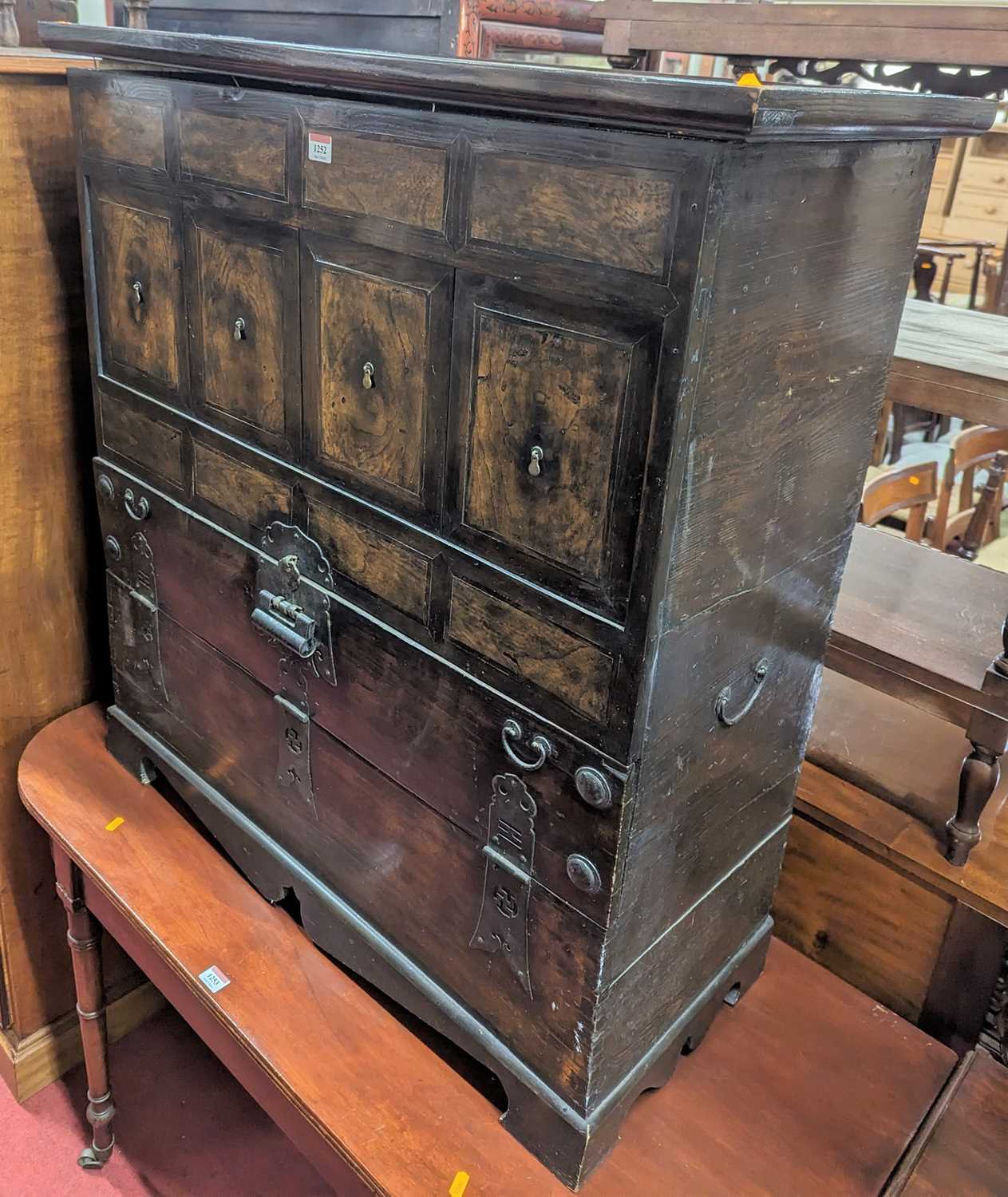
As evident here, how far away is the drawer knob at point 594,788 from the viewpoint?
86cm

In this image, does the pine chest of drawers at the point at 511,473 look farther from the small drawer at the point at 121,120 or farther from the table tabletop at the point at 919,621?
the table tabletop at the point at 919,621

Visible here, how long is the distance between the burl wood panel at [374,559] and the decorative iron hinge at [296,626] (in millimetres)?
26

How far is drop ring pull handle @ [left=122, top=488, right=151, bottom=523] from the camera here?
4.36 ft

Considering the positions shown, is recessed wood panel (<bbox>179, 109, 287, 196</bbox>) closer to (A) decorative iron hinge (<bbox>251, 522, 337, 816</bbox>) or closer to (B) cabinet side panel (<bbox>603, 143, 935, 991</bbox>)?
(A) decorative iron hinge (<bbox>251, 522, 337, 816</bbox>)

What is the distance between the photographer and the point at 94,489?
1.60 m

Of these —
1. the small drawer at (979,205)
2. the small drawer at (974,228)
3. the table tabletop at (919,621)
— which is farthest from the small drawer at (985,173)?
the table tabletop at (919,621)

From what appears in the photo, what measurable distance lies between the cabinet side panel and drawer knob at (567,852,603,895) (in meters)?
0.03

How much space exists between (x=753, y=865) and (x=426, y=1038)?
418 mm

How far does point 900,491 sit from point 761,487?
4.95 feet

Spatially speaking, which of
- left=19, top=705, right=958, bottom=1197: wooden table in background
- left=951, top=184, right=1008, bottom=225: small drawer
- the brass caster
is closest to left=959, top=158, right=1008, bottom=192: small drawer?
left=951, top=184, right=1008, bottom=225: small drawer

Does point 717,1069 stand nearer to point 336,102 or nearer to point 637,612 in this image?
point 637,612

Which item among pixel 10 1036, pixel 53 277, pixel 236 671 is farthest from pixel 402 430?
pixel 10 1036

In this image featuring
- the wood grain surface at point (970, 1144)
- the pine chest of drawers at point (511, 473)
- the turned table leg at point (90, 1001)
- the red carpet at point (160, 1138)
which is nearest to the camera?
the pine chest of drawers at point (511, 473)

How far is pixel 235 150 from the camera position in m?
1.00
